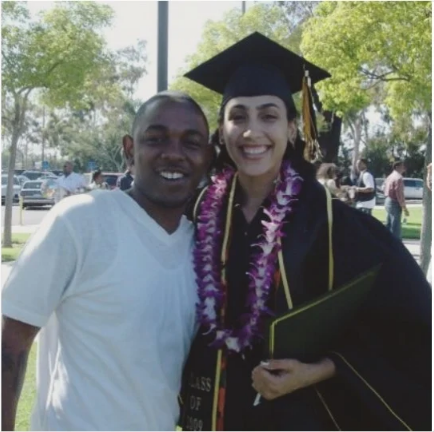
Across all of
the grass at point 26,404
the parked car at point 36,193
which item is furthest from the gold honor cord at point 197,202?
the parked car at point 36,193

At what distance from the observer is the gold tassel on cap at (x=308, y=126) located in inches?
119

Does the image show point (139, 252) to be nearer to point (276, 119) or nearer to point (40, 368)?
point (40, 368)

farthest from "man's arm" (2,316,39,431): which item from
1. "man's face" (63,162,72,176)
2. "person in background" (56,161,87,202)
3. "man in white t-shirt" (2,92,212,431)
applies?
"man's face" (63,162,72,176)

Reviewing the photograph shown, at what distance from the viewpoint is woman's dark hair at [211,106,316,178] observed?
2736mm

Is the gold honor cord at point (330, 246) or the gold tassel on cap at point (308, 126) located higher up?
the gold tassel on cap at point (308, 126)

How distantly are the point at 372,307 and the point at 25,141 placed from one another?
69552mm

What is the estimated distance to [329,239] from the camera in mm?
2361

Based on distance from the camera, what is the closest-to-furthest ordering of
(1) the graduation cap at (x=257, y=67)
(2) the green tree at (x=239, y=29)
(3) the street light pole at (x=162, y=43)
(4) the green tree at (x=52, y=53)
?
(1) the graduation cap at (x=257, y=67), (3) the street light pole at (x=162, y=43), (4) the green tree at (x=52, y=53), (2) the green tree at (x=239, y=29)

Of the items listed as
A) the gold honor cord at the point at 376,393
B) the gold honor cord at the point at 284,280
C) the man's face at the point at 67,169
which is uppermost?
the man's face at the point at 67,169

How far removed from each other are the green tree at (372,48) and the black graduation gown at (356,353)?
725cm

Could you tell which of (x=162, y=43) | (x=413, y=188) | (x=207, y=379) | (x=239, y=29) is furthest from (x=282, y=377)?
(x=413, y=188)

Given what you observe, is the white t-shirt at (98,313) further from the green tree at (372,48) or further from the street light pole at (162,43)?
the green tree at (372,48)

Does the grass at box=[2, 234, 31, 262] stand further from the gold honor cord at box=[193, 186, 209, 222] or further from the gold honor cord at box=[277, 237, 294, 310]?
the gold honor cord at box=[277, 237, 294, 310]

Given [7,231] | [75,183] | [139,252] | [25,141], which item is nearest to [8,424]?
[139,252]
